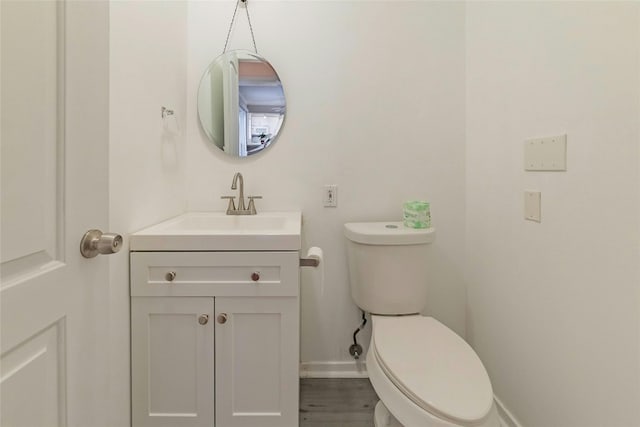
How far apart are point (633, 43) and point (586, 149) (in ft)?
0.87

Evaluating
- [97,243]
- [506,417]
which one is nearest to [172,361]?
[97,243]

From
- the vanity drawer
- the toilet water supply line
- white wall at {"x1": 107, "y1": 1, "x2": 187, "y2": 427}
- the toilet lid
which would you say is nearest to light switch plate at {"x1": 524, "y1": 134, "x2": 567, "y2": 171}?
the toilet lid

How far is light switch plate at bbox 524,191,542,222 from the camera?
117cm

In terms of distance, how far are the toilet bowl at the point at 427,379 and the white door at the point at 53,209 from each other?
736 millimetres

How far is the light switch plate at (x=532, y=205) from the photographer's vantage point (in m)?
1.17

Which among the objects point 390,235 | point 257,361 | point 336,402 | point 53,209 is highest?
point 53,209

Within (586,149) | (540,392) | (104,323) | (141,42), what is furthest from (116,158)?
(540,392)

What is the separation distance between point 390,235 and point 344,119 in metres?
0.63

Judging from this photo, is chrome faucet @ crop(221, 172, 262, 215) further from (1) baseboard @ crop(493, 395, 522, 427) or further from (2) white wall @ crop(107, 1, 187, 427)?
(1) baseboard @ crop(493, 395, 522, 427)

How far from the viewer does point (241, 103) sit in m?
1.71

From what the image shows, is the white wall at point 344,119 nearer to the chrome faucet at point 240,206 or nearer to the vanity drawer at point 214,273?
the chrome faucet at point 240,206

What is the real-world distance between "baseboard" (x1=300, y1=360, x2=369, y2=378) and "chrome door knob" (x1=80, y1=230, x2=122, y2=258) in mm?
1337

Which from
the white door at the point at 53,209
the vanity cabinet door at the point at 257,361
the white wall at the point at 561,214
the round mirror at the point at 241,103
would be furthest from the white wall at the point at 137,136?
the white wall at the point at 561,214

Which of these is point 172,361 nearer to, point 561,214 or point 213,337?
point 213,337
